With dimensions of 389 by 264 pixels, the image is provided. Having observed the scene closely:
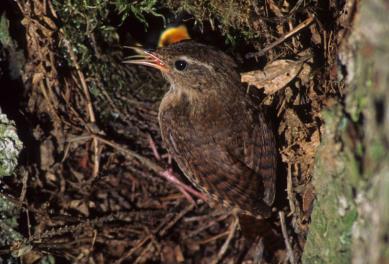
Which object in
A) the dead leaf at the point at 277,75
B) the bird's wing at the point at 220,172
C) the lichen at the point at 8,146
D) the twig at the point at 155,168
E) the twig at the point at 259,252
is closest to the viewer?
the dead leaf at the point at 277,75

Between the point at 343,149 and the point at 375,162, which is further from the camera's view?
the point at 343,149

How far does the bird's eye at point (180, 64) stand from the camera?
3566mm

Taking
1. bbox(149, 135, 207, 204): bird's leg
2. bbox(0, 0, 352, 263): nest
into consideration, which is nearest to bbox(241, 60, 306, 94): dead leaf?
bbox(0, 0, 352, 263): nest

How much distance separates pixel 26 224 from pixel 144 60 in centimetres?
129

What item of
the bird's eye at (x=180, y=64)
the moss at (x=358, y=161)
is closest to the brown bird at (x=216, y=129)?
the bird's eye at (x=180, y=64)

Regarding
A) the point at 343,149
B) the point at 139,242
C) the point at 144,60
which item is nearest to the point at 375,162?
the point at 343,149

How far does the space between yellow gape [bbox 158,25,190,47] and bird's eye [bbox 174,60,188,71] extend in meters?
0.47

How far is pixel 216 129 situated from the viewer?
3.40 meters

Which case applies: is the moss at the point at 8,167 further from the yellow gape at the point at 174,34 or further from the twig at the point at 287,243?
the twig at the point at 287,243

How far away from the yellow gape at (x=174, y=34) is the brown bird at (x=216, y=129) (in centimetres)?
41

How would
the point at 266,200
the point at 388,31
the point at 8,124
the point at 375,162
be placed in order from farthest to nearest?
the point at 8,124
the point at 266,200
the point at 375,162
the point at 388,31

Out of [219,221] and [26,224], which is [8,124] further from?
[219,221]

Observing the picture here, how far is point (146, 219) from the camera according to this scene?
392cm

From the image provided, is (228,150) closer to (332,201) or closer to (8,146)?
(332,201)
